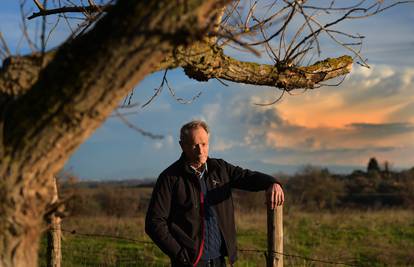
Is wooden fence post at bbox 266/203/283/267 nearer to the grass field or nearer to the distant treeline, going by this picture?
the grass field

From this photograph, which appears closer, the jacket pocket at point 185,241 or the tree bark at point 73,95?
the tree bark at point 73,95

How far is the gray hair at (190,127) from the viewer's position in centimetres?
443

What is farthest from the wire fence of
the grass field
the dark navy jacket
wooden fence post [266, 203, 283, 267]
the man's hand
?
the dark navy jacket

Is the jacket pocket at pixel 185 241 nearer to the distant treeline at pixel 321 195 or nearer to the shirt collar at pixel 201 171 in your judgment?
the shirt collar at pixel 201 171

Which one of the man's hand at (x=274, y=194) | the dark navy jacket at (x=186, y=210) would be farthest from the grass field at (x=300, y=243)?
the dark navy jacket at (x=186, y=210)

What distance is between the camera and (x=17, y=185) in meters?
2.71

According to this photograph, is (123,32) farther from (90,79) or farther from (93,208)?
(93,208)

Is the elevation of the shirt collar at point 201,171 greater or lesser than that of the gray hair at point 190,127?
lesser

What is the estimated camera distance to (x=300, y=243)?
13641mm

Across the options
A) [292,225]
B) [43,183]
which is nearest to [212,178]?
[43,183]

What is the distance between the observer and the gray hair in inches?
174

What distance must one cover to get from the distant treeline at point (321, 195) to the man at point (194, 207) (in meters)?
20.7

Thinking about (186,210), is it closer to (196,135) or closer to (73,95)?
(196,135)

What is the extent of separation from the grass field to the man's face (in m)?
4.82
